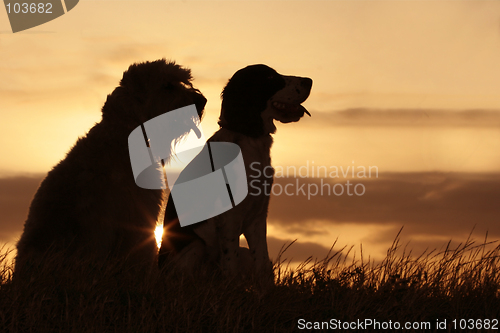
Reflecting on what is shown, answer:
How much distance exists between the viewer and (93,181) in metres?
5.09

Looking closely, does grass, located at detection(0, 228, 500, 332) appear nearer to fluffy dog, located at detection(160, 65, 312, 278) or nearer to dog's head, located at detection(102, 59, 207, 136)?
fluffy dog, located at detection(160, 65, 312, 278)

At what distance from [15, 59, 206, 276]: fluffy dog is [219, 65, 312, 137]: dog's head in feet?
3.32

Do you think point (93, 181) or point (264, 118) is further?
point (264, 118)

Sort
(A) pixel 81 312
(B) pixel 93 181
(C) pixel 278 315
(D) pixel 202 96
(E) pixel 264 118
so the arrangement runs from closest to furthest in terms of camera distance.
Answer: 1. (A) pixel 81 312
2. (C) pixel 278 315
3. (B) pixel 93 181
4. (E) pixel 264 118
5. (D) pixel 202 96

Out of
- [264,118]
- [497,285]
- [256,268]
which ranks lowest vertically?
[497,285]

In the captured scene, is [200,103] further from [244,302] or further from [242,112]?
[244,302]

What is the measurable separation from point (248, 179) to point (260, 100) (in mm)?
924

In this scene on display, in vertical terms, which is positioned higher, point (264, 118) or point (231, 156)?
point (264, 118)

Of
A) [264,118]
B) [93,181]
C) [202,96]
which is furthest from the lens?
[202,96]

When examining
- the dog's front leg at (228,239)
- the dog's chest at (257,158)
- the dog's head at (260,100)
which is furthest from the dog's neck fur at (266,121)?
the dog's front leg at (228,239)

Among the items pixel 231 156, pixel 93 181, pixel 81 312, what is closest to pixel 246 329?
pixel 81 312

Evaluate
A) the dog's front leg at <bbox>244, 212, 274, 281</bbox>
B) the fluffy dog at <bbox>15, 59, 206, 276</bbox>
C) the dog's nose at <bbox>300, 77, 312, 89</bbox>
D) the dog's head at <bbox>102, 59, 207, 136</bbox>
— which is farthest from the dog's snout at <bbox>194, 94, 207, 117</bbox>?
the dog's front leg at <bbox>244, 212, 274, 281</bbox>

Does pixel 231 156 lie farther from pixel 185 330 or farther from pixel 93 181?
pixel 185 330

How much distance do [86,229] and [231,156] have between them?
65.1 inches
